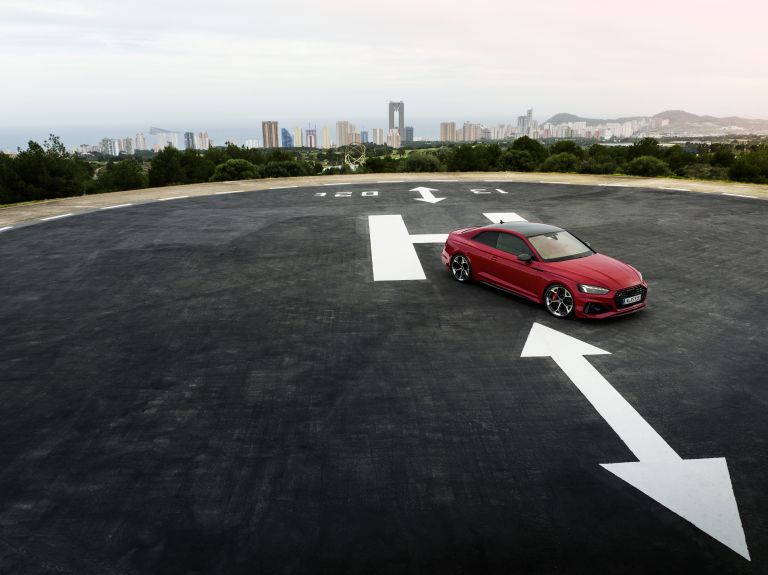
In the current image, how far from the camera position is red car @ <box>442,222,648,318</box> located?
947 cm

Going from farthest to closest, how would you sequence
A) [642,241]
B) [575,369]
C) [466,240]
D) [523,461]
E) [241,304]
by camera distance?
[642,241] → [466,240] → [241,304] → [575,369] → [523,461]

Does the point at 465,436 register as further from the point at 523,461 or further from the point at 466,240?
the point at 466,240

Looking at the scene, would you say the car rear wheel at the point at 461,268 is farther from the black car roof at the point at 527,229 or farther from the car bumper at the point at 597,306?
the car bumper at the point at 597,306

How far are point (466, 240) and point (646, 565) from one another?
8.14m

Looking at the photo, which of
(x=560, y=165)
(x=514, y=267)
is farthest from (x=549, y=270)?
(x=560, y=165)

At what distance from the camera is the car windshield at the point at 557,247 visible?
1030 cm

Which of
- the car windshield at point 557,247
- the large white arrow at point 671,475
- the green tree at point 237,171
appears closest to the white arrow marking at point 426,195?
the car windshield at point 557,247

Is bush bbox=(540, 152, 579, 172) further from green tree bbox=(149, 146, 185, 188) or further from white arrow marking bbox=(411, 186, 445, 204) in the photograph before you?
green tree bbox=(149, 146, 185, 188)

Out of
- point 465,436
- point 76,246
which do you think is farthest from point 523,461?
point 76,246

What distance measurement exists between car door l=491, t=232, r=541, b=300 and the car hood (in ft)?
1.33

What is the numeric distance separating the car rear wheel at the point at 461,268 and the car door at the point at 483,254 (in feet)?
0.52

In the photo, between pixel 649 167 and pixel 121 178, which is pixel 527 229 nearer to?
pixel 649 167

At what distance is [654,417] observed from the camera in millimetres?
6488

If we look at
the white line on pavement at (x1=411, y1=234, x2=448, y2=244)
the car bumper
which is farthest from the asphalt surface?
the white line on pavement at (x1=411, y1=234, x2=448, y2=244)
